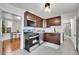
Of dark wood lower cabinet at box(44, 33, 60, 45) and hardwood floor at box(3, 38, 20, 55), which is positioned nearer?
hardwood floor at box(3, 38, 20, 55)

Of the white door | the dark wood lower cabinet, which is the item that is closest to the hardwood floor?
the dark wood lower cabinet

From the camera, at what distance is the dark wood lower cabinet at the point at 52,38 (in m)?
1.83

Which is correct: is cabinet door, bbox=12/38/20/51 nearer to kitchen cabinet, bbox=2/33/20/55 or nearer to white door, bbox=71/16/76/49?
kitchen cabinet, bbox=2/33/20/55

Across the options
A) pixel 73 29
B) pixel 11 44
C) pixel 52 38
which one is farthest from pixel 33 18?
pixel 73 29

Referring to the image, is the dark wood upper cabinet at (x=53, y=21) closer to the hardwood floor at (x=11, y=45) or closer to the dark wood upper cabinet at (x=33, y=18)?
the dark wood upper cabinet at (x=33, y=18)

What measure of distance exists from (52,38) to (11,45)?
810 mm

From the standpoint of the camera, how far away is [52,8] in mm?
1810

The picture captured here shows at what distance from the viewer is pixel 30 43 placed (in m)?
1.84

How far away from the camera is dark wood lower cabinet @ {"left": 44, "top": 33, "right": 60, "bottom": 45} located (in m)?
1.83

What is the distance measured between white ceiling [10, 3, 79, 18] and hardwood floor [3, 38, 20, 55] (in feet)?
2.13

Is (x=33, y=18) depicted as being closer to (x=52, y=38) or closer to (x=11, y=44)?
(x=52, y=38)
